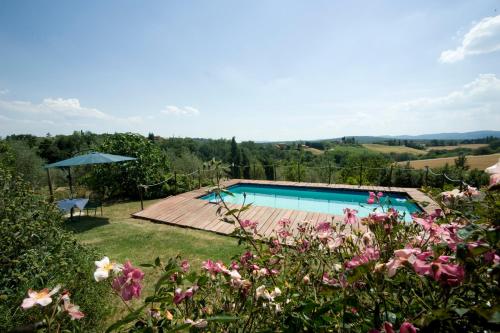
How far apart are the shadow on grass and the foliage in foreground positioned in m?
4.96

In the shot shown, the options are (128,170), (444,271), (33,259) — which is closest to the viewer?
(444,271)

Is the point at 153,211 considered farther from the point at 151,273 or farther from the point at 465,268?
the point at 465,268

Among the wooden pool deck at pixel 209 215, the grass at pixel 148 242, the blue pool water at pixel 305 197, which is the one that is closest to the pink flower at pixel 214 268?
the grass at pixel 148 242

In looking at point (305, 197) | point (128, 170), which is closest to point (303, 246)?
point (305, 197)

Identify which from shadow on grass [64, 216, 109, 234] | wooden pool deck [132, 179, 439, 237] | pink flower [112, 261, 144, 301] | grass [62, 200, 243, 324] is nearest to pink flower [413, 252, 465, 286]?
pink flower [112, 261, 144, 301]

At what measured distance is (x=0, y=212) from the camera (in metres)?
1.92

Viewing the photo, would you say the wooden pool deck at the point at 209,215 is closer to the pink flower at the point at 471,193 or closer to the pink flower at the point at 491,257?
the pink flower at the point at 471,193

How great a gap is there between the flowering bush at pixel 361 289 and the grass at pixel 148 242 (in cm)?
318

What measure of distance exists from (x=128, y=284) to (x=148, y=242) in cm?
527

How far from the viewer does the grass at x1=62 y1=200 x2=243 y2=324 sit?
4742 mm

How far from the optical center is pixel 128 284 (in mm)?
847

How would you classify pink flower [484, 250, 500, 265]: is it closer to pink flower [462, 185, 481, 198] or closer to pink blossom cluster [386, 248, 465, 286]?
pink blossom cluster [386, 248, 465, 286]

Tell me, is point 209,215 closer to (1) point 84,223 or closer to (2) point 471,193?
(1) point 84,223

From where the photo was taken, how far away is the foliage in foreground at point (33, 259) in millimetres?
1729
